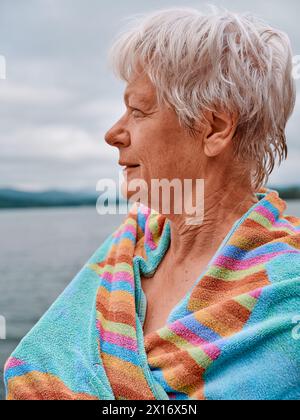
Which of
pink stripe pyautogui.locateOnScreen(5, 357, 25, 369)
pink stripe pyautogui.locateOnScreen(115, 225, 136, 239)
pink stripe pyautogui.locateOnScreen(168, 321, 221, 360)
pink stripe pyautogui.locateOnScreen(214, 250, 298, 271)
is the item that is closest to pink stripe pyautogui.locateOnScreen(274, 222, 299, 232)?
pink stripe pyautogui.locateOnScreen(214, 250, 298, 271)

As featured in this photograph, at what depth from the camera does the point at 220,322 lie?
1.55 metres

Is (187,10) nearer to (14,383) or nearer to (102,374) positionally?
(102,374)

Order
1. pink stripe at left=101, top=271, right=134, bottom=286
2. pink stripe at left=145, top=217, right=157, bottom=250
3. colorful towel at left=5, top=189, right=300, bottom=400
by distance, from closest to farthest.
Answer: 1. colorful towel at left=5, top=189, right=300, bottom=400
2. pink stripe at left=101, top=271, right=134, bottom=286
3. pink stripe at left=145, top=217, right=157, bottom=250

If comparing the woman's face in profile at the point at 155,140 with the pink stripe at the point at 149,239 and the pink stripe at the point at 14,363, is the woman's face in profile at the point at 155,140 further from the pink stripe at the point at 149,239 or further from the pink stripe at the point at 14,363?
the pink stripe at the point at 14,363

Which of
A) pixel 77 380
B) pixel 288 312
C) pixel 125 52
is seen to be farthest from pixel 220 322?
pixel 125 52

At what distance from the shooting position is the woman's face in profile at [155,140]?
65.9 inches

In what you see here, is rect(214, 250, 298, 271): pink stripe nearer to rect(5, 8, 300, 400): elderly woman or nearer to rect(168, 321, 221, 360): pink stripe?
rect(5, 8, 300, 400): elderly woman

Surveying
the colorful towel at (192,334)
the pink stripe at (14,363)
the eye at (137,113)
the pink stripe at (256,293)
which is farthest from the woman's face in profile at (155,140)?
the pink stripe at (14,363)

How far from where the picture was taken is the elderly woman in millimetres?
1512

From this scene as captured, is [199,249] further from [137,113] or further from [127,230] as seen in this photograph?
[137,113]

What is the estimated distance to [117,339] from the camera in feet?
5.51

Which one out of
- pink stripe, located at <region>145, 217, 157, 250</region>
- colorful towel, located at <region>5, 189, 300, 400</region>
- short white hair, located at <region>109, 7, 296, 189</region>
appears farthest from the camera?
pink stripe, located at <region>145, 217, 157, 250</region>

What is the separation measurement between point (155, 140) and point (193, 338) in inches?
22.1
